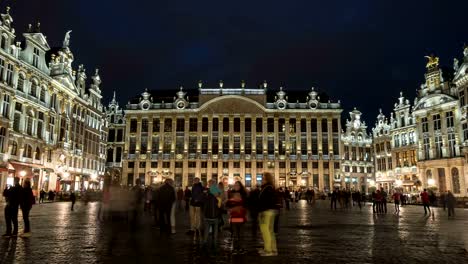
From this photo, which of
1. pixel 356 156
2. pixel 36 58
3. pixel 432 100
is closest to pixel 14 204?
pixel 36 58

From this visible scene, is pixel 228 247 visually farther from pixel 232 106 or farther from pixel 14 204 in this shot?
pixel 232 106

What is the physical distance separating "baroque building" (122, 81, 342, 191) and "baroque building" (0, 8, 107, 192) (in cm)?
1158

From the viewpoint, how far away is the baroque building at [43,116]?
134 feet

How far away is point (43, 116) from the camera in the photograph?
4856 centimetres

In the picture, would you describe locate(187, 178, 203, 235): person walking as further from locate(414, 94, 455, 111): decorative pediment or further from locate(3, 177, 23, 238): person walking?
locate(414, 94, 455, 111): decorative pediment

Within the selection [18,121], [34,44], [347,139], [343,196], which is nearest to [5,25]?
[34,44]

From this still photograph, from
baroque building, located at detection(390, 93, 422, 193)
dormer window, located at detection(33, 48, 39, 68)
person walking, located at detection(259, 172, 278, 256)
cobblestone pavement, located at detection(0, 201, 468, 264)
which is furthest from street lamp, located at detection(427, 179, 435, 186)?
dormer window, located at detection(33, 48, 39, 68)

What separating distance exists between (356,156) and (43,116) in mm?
59037

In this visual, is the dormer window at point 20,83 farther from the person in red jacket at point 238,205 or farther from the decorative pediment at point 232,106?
the person in red jacket at point 238,205

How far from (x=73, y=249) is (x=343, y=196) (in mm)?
29705

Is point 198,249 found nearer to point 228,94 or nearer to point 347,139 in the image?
point 228,94

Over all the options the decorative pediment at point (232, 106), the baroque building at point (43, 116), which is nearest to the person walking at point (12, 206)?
the baroque building at point (43, 116)

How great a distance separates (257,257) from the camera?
8.95 metres

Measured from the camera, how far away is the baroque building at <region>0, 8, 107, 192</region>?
4078 centimetres
